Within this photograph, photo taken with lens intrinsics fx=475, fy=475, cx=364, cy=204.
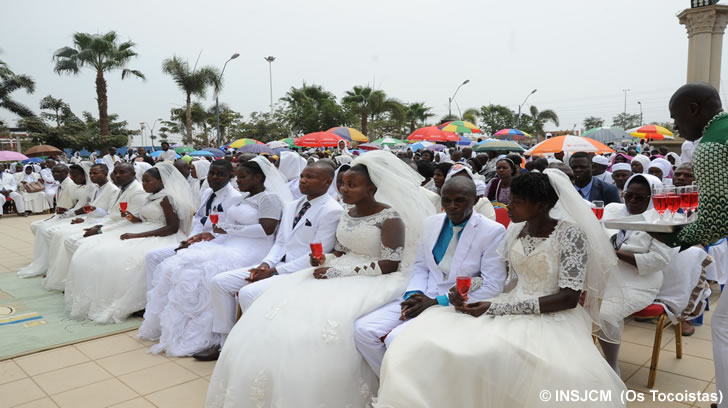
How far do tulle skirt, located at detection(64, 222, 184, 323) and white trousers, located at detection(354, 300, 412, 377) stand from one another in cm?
362

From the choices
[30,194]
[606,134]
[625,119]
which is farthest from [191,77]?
[625,119]

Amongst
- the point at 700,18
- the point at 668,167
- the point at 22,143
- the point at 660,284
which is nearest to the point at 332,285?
the point at 660,284

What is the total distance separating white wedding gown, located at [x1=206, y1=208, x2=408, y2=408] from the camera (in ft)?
9.61

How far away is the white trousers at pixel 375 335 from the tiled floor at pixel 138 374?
4.92 ft

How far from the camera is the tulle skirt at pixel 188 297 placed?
183 inches

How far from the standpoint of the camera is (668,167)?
8.76 m

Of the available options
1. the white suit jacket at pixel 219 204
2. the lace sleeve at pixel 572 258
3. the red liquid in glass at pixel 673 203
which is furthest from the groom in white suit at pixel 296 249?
the red liquid in glass at pixel 673 203

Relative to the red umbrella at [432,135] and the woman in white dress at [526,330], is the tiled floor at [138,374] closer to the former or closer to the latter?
the woman in white dress at [526,330]

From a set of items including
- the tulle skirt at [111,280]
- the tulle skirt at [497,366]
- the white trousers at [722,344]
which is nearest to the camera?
the tulle skirt at [497,366]

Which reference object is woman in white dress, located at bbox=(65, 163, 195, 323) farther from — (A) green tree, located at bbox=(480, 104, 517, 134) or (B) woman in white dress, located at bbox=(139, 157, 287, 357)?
(A) green tree, located at bbox=(480, 104, 517, 134)

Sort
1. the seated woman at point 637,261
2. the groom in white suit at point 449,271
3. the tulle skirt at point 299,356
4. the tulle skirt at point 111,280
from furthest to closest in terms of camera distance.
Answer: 1. the tulle skirt at point 111,280
2. the seated woman at point 637,261
3. the groom in white suit at point 449,271
4. the tulle skirt at point 299,356

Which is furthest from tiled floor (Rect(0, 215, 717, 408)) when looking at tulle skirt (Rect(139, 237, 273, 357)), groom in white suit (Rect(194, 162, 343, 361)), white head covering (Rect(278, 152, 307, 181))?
white head covering (Rect(278, 152, 307, 181))

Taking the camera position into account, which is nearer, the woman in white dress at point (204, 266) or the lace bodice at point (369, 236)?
the lace bodice at point (369, 236)

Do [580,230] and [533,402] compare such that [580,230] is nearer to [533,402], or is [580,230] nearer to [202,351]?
[533,402]
